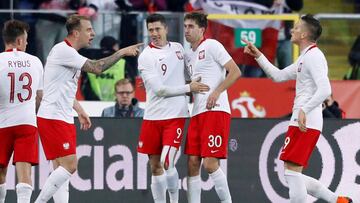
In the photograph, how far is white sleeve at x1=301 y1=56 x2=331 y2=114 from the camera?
46.4ft

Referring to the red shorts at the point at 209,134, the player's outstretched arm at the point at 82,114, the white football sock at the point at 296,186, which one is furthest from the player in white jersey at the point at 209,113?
the player's outstretched arm at the point at 82,114

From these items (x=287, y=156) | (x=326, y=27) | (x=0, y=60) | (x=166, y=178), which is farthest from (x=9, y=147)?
(x=326, y=27)

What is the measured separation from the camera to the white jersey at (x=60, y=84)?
14.7m

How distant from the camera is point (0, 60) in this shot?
14.4 metres

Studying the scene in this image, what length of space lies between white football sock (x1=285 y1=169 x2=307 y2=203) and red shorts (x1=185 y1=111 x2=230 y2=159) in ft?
2.76

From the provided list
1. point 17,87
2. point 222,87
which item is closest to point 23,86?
point 17,87

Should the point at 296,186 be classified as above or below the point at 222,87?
below

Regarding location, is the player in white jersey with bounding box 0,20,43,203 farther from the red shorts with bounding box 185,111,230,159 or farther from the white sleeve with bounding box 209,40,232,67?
the white sleeve with bounding box 209,40,232,67

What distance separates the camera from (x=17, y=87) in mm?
14352

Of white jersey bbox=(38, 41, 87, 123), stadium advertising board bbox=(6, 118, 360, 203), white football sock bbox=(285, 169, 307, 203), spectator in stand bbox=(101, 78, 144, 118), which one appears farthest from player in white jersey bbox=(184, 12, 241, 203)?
spectator in stand bbox=(101, 78, 144, 118)

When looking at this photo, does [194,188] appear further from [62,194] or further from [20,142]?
[20,142]

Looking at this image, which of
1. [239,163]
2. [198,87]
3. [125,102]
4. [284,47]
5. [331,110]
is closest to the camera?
[198,87]

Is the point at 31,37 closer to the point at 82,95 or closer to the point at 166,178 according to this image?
the point at 82,95

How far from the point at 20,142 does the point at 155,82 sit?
1702 mm
